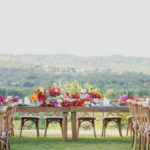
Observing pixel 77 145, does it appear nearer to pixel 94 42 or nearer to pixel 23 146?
pixel 23 146

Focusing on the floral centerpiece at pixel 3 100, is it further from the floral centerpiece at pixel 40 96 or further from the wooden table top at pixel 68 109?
the floral centerpiece at pixel 40 96

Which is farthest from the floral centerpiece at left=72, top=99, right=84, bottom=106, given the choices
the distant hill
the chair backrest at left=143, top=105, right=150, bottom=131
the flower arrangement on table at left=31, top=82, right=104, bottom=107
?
the distant hill

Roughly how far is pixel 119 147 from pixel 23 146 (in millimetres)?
1621

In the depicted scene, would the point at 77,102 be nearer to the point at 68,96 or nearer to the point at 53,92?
the point at 68,96

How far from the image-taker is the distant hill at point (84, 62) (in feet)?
80.6

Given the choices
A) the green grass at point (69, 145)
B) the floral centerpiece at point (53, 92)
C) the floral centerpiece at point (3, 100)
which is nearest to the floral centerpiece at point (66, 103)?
the floral centerpiece at point (53, 92)

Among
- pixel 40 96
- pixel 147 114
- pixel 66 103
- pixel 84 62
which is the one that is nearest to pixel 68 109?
pixel 66 103

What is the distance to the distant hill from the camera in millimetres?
24562

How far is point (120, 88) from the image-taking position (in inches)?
940

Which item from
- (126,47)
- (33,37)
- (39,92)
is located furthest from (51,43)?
(39,92)

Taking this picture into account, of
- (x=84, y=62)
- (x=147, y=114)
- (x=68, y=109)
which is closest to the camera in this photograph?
(x=147, y=114)

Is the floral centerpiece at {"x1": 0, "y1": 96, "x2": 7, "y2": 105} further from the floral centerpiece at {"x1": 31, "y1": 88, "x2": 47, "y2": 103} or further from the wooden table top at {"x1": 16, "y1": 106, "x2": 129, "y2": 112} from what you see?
the floral centerpiece at {"x1": 31, "y1": 88, "x2": 47, "y2": 103}

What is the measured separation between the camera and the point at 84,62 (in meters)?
25.5

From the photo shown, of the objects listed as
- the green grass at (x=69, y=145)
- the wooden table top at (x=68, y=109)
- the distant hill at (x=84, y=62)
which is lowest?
the green grass at (x=69, y=145)
